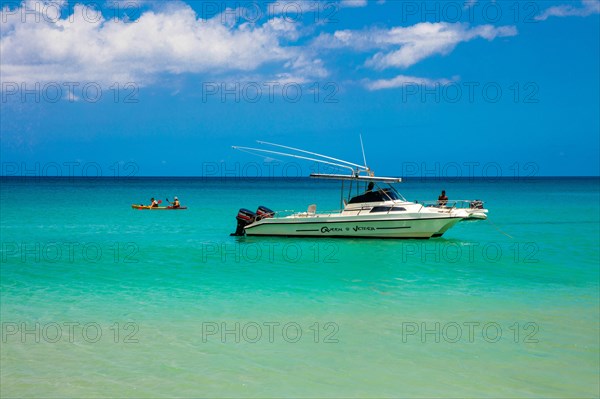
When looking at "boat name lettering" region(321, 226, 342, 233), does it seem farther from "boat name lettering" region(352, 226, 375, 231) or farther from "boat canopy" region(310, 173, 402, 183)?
"boat canopy" region(310, 173, 402, 183)

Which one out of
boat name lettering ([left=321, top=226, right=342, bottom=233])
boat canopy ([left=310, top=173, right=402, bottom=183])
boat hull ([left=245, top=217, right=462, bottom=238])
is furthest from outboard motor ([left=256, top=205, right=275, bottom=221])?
boat canopy ([left=310, top=173, right=402, bottom=183])

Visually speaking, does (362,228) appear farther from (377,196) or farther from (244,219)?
(244,219)

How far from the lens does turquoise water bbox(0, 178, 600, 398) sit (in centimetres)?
923

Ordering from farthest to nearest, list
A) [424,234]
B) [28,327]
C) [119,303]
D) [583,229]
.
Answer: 1. [583,229]
2. [424,234]
3. [119,303]
4. [28,327]

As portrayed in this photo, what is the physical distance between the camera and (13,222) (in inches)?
1593

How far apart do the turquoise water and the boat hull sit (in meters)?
1.53

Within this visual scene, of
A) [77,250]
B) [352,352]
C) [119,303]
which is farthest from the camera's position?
[77,250]

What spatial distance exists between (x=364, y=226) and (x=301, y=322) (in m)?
14.6

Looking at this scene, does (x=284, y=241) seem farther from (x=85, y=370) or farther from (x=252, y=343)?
(x=85, y=370)

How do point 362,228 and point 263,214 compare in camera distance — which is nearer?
point 362,228

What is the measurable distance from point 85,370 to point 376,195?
18.9 meters

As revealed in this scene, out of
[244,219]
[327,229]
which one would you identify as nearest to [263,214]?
[244,219]

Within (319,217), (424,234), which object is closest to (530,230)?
(424,234)

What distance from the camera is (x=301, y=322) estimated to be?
1283 centimetres
